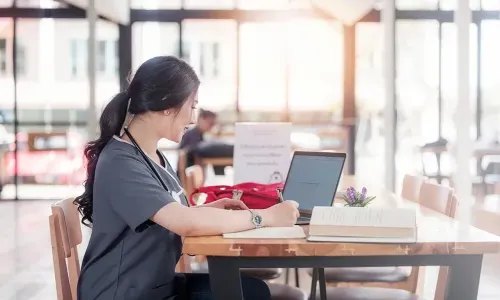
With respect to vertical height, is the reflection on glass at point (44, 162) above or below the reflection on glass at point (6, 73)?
below

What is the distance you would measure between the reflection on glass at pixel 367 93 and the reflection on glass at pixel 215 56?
1.88m

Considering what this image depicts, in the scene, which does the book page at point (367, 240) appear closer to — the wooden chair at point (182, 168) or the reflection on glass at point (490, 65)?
the wooden chair at point (182, 168)

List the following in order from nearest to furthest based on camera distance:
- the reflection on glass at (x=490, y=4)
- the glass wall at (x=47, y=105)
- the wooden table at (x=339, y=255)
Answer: the wooden table at (x=339, y=255), the reflection on glass at (x=490, y=4), the glass wall at (x=47, y=105)

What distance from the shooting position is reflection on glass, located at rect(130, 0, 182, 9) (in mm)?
10352

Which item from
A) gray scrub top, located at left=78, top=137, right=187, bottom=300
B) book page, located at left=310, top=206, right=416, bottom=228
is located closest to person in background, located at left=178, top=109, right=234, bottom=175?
gray scrub top, located at left=78, top=137, right=187, bottom=300

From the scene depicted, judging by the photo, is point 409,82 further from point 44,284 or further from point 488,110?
point 44,284

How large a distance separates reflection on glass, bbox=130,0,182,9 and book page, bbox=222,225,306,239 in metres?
8.89

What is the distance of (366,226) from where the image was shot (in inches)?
66.5

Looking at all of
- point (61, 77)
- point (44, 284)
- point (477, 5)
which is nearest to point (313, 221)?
point (44, 284)

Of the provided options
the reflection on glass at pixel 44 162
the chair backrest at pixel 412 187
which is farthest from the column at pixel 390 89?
the chair backrest at pixel 412 187

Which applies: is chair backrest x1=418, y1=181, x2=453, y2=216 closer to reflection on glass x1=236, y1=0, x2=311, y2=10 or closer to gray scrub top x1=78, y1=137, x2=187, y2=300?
gray scrub top x1=78, y1=137, x2=187, y2=300

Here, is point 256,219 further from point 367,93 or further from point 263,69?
point 263,69

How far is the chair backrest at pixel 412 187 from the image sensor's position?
310cm

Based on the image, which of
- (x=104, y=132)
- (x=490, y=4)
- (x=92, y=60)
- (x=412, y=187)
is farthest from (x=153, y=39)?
(x=104, y=132)
